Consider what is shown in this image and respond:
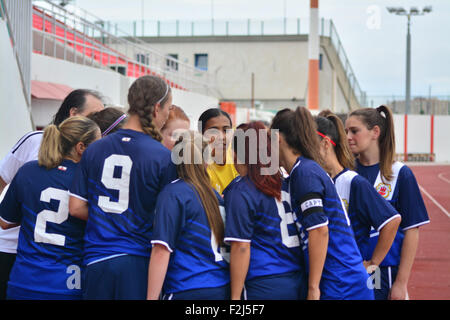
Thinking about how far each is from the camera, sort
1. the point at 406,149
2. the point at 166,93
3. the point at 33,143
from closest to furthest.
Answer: the point at 166,93, the point at 33,143, the point at 406,149

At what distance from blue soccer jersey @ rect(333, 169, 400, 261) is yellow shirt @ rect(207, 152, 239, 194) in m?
1.28

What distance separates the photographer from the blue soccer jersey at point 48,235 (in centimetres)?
324

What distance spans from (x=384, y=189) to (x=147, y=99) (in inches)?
66.1

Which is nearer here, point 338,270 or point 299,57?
point 338,270

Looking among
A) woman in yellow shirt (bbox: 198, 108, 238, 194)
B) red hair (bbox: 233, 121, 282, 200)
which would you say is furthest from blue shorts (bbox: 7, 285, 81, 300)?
woman in yellow shirt (bbox: 198, 108, 238, 194)

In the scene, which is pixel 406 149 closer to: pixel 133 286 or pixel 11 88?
pixel 11 88

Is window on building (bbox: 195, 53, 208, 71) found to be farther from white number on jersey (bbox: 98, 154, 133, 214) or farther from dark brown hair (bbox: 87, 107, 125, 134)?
white number on jersey (bbox: 98, 154, 133, 214)

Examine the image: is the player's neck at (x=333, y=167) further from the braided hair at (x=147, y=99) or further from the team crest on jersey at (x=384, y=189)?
the braided hair at (x=147, y=99)

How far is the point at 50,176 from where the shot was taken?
3285 mm

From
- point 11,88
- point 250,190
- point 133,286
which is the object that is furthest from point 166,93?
point 11,88

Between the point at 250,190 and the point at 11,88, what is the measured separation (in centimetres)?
596

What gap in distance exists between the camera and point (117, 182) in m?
3.08

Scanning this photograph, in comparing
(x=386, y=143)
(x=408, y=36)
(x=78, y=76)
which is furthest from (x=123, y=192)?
(x=408, y=36)

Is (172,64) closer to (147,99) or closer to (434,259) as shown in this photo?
(434,259)
